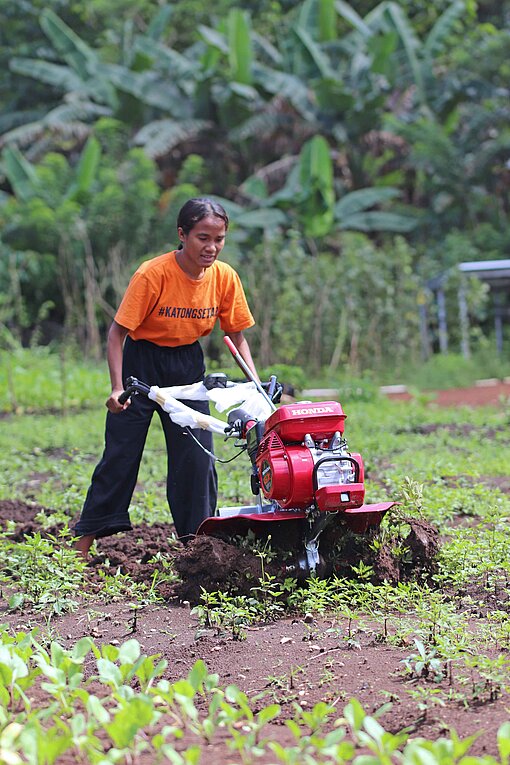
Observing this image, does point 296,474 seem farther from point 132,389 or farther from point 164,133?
point 164,133

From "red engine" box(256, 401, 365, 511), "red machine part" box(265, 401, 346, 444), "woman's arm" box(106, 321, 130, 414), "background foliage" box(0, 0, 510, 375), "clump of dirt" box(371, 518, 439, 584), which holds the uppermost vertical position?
"background foliage" box(0, 0, 510, 375)

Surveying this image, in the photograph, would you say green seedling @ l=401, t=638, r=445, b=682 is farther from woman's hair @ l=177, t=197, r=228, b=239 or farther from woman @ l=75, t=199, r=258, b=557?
woman's hair @ l=177, t=197, r=228, b=239

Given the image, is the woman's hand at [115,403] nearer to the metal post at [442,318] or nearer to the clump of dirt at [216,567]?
the clump of dirt at [216,567]

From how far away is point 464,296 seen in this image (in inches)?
739

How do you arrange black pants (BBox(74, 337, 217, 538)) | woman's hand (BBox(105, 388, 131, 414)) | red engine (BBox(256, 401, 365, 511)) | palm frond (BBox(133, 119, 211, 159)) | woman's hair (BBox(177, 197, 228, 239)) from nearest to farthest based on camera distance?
red engine (BBox(256, 401, 365, 511)), woman's hair (BBox(177, 197, 228, 239)), woman's hand (BBox(105, 388, 131, 414)), black pants (BBox(74, 337, 217, 538)), palm frond (BBox(133, 119, 211, 159))

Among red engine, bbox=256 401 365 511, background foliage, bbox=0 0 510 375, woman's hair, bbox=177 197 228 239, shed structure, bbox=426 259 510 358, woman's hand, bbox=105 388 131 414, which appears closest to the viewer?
red engine, bbox=256 401 365 511

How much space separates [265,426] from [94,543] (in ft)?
5.24

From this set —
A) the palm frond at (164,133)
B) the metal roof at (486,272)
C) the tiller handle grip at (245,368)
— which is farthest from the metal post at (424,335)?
the tiller handle grip at (245,368)

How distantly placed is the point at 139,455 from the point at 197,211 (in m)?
1.33

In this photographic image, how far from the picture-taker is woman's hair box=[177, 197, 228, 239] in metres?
4.64

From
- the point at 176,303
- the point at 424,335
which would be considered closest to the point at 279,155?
the point at 424,335

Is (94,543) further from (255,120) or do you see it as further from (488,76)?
(488,76)

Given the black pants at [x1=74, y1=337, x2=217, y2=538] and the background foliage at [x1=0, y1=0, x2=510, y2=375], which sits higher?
the background foliage at [x1=0, y1=0, x2=510, y2=375]

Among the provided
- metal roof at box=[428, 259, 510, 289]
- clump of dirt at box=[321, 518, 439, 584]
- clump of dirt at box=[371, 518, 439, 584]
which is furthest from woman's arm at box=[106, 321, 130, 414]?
metal roof at box=[428, 259, 510, 289]
